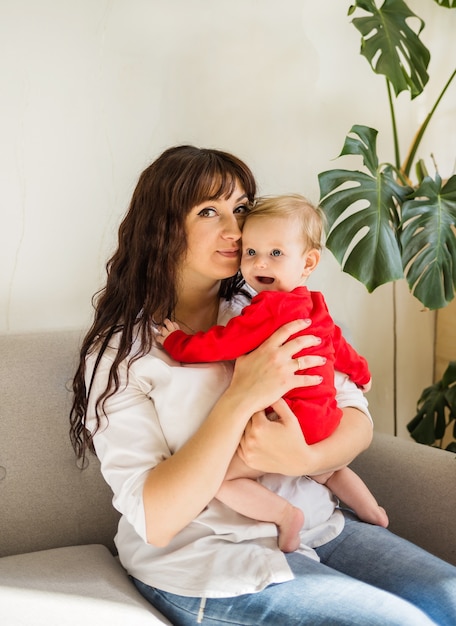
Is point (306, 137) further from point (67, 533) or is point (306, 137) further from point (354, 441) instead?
point (67, 533)

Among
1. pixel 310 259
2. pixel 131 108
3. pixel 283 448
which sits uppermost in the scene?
pixel 131 108

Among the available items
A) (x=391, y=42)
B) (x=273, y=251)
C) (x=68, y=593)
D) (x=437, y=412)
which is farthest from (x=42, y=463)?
(x=391, y=42)

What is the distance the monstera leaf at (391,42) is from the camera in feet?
6.56

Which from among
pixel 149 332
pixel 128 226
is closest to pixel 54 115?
pixel 128 226

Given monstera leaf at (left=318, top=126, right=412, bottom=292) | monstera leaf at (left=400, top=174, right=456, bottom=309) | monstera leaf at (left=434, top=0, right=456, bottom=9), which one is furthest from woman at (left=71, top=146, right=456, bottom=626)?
monstera leaf at (left=434, top=0, right=456, bottom=9)

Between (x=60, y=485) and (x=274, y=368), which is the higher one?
(x=274, y=368)

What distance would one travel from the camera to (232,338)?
4.72 ft

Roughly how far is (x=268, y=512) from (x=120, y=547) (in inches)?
14.2

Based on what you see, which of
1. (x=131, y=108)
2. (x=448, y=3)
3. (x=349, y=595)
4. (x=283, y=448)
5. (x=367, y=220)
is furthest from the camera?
(x=448, y=3)

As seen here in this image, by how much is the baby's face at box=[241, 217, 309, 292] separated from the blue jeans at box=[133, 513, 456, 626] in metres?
0.57

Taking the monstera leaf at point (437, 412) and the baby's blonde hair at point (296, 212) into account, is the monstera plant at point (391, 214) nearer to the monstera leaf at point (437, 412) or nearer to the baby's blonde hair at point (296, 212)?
the baby's blonde hair at point (296, 212)

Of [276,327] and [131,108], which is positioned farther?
[131,108]

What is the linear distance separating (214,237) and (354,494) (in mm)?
663

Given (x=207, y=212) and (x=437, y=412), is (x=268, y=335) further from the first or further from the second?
(x=437, y=412)
